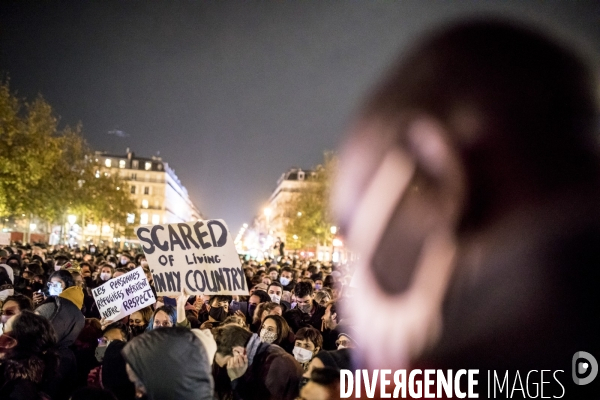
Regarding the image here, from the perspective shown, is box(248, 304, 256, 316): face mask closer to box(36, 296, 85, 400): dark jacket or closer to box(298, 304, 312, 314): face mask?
box(298, 304, 312, 314): face mask

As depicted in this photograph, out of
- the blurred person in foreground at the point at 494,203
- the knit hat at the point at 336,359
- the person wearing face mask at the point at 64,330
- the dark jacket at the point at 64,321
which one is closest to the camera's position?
the blurred person in foreground at the point at 494,203

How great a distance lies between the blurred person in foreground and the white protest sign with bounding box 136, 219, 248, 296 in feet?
6.87

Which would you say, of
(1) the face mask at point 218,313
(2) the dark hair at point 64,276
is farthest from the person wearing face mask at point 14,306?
(1) the face mask at point 218,313

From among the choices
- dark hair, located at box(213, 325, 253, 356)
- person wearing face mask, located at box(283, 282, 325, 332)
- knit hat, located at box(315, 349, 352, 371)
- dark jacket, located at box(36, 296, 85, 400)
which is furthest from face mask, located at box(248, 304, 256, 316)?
knit hat, located at box(315, 349, 352, 371)

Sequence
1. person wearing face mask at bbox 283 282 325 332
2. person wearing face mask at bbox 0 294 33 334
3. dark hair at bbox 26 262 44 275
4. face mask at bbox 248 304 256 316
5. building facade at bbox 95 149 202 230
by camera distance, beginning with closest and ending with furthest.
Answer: person wearing face mask at bbox 0 294 33 334, person wearing face mask at bbox 283 282 325 332, face mask at bbox 248 304 256 316, dark hair at bbox 26 262 44 275, building facade at bbox 95 149 202 230

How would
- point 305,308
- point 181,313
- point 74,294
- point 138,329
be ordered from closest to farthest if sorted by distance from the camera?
point 181,313 < point 138,329 < point 74,294 < point 305,308

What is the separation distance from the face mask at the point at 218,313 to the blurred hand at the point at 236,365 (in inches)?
132

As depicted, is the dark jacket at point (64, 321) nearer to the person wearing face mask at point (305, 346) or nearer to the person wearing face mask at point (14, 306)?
the person wearing face mask at point (14, 306)

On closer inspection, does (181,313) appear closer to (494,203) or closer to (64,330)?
(64,330)

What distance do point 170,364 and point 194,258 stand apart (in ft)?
8.55

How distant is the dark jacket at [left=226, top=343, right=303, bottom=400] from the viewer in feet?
14.7

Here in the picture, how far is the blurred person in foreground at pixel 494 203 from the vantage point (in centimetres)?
368

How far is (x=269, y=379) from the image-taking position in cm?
446

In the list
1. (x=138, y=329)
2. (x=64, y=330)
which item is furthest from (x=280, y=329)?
(x=64, y=330)
